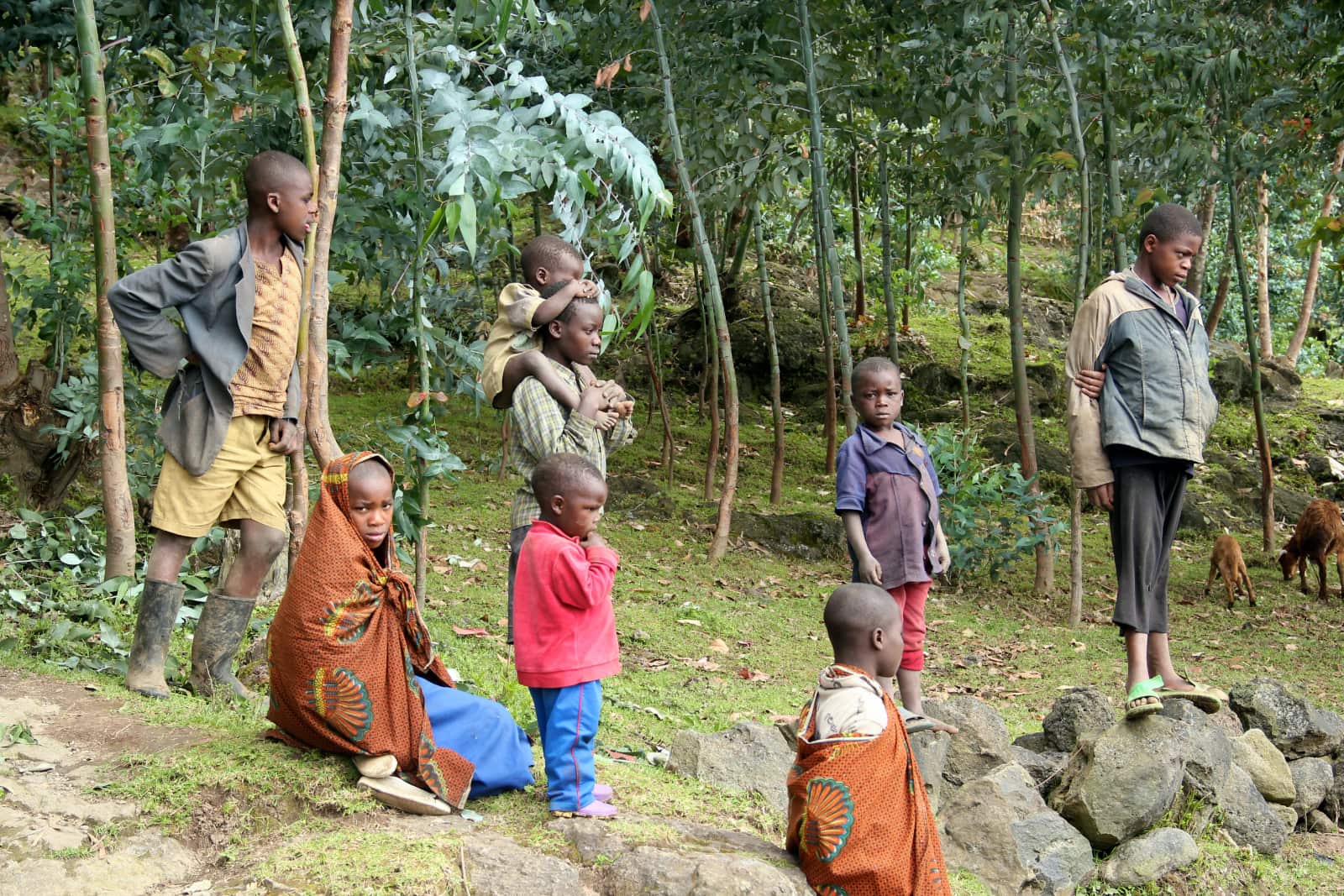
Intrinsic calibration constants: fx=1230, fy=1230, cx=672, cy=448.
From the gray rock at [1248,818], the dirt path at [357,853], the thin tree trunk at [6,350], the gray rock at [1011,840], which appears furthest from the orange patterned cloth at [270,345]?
the gray rock at [1248,818]

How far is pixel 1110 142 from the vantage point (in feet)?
28.3

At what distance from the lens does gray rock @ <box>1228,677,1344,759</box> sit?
20.2 feet

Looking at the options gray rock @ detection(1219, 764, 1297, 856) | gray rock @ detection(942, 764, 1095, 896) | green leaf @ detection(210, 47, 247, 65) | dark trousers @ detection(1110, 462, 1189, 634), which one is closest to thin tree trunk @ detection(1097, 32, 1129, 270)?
dark trousers @ detection(1110, 462, 1189, 634)

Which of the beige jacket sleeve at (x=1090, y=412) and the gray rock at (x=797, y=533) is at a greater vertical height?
the beige jacket sleeve at (x=1090, y=412)

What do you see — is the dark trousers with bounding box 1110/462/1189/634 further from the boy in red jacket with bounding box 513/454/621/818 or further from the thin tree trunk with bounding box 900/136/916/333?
the thin tree trunk with bounding box 900/136/916/333

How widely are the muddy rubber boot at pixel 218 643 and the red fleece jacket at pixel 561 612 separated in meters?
1.47

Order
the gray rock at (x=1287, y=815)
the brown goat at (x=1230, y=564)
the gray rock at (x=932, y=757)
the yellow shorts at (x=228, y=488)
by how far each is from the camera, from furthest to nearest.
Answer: the brown goat at (x=1230, y=564) < the gray rock at (x=1287, y=815) < the gray rock at (x=932, y=757) < the yellow shorts at (x=228, y=488)

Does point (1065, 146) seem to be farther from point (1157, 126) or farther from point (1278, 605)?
point (1278, 605)

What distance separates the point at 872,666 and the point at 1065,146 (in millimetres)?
6666

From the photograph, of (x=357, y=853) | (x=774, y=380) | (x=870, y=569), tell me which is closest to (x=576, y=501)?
(x=357, y=853)

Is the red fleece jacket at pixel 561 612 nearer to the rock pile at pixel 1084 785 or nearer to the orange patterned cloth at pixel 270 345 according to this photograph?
the rock pile at pixel 1084 785

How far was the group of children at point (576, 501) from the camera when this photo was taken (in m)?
3.38

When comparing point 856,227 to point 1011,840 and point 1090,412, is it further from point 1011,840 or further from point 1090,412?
point 1011,840

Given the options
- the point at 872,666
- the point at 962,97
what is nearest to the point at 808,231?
the point at 962,97
